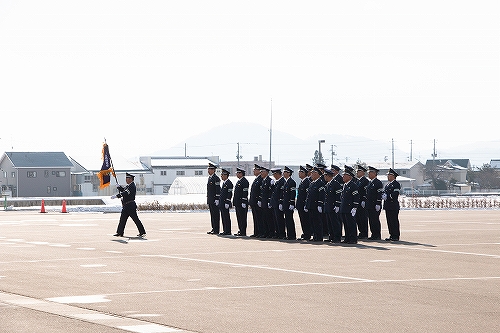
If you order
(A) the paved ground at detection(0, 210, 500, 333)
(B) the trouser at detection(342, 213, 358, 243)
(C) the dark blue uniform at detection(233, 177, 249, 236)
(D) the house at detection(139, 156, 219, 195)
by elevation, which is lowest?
(A) the paved ground at detection(0, 210, 500, 333)

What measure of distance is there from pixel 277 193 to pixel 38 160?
82.2 m

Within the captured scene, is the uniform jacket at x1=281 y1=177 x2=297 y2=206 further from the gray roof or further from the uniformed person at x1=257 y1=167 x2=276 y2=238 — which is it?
the gray roof

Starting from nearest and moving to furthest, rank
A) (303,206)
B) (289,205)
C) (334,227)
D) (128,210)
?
1. (334,227)
2. (303,206)
3. (289,205)
4. (128,210)

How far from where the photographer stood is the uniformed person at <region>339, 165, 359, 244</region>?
21.8 m

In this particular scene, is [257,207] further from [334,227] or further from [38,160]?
[38,160]

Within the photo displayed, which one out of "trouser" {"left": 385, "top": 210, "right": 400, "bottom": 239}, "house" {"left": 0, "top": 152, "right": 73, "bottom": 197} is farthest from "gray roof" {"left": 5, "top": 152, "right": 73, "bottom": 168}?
"trouser" {"left": 385, "top": 210, "right": 400, "bottom": 239}

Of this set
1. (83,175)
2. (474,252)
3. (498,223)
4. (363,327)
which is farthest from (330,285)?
(83,175)

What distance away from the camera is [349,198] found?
2208 centimetres

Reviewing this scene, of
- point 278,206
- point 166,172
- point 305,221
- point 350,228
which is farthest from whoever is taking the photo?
point 166,172

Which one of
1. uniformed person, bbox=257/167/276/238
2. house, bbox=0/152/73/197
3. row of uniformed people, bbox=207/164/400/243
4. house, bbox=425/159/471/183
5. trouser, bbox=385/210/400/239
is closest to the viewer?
row of uniformed people, bbox=207/164/400/243

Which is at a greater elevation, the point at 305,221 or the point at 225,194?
the point at 225,194

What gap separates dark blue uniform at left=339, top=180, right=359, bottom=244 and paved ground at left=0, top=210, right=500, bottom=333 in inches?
24.4

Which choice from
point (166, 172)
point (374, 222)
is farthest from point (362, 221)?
point (166, 172)

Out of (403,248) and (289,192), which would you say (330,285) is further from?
(289,192)
